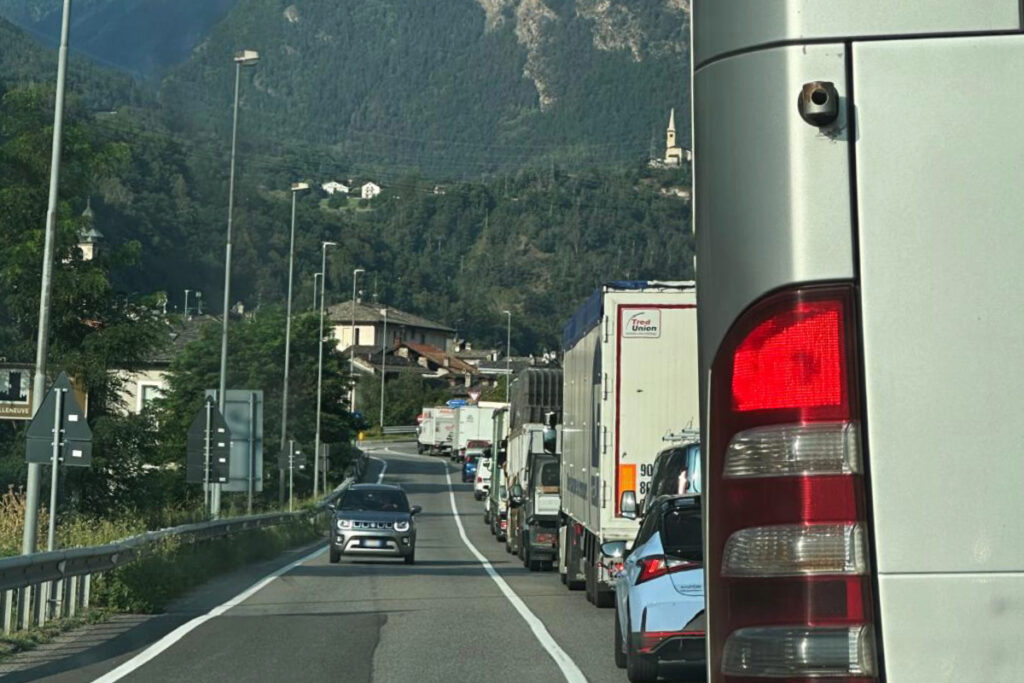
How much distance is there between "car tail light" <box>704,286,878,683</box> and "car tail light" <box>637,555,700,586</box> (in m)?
9.60

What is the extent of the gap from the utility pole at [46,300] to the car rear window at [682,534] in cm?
996

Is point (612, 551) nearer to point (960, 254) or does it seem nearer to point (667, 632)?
point (667, 632)

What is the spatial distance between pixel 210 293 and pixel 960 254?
46.2m

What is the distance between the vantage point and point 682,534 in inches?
517

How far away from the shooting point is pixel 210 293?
48719mm

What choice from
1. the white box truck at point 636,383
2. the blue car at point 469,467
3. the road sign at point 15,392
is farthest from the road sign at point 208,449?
the blue car at point 469,467

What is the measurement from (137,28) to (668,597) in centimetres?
6678

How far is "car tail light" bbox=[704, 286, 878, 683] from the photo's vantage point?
335cm

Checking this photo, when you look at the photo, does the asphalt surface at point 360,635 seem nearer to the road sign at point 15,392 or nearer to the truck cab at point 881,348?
the road sign at point 15,392

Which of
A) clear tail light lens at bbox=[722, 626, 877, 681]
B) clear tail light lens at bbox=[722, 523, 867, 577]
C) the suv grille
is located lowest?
clear tail light lens at bbox=[722, 626, 877, 681]

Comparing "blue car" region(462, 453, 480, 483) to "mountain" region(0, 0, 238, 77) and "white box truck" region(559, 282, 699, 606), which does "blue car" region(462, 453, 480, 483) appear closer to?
"mountain" region(0, 0, 238, 77)

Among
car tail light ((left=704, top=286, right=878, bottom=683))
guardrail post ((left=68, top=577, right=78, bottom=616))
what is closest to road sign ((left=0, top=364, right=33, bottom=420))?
guardrail post ((left=68, top=577, right=78, bottom=616))

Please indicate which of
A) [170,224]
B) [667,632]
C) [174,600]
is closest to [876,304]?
[667,632]

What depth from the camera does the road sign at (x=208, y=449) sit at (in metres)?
35.8
